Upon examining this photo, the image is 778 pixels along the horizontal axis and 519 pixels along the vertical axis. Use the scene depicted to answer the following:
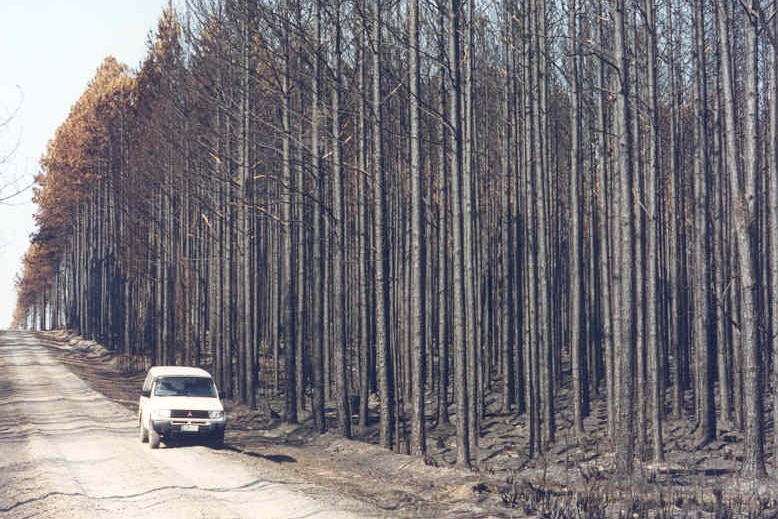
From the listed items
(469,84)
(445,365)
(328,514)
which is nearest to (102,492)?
(328,514)

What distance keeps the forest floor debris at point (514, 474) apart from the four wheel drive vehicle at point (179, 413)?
3.27 ft

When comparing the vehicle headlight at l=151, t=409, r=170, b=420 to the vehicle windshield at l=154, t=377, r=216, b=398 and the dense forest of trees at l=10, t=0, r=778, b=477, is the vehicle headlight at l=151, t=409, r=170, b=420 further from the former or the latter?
the dense forest of trees at l=10, t=0, r=778, b=477

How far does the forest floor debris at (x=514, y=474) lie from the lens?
1109cm

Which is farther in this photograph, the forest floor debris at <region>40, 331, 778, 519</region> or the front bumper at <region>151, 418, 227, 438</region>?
the front bumper at <region>151, 418, 227, 438</region>

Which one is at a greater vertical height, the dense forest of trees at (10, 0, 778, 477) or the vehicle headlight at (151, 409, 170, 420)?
the dense forest of trees at (10, 0, 778, 477)

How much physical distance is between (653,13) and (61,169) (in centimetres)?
4461

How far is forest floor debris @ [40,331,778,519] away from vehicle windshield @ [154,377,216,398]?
5.16 ft

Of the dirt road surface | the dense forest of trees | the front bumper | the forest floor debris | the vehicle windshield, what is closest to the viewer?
the forest floor debris

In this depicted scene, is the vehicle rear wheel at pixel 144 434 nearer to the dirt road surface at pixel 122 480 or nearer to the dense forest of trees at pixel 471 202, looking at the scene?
the dirt road surface at pixel 122 480

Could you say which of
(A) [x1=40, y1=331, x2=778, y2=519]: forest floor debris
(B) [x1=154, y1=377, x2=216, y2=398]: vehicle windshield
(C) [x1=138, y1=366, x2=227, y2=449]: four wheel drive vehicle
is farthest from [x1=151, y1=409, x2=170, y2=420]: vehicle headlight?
(A) [x1=40, y1=331, x2=778, y2=519]: forest floor debris

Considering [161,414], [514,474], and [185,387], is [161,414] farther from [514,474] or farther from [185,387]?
[514,474]

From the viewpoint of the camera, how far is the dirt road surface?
11.5 metres

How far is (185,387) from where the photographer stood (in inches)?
771

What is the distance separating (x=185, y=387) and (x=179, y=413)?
3.41 ft
